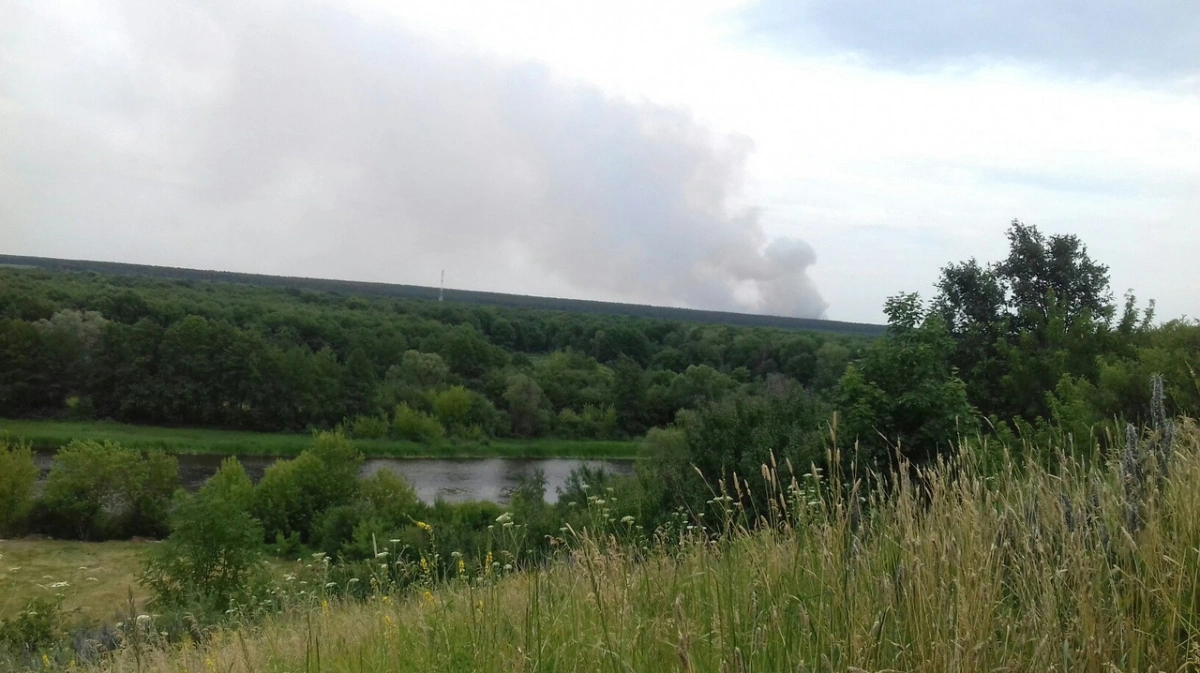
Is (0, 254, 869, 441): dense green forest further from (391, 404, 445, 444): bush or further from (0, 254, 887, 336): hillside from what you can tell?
(0, 254, 887, 336): hillside

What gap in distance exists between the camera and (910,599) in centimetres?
237

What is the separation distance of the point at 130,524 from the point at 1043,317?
3184 cm

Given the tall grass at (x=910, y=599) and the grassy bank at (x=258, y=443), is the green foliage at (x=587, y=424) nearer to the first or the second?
the grassy bank at (x=258, y=443)

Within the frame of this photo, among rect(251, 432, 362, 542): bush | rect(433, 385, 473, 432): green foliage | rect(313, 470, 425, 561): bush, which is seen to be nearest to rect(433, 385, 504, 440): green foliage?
rect(433, 385, 473, 432): green foliage

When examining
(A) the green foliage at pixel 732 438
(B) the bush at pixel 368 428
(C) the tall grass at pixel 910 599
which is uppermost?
(C) the tall grass at pixel 910 599

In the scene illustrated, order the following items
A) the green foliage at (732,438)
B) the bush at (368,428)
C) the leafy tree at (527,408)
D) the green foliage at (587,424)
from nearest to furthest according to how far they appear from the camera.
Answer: the green foliage at (732,438), the bush at (368,428), the green foliage at (587,424), the leafy tree at (527,408)

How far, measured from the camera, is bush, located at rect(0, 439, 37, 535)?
32.2 m

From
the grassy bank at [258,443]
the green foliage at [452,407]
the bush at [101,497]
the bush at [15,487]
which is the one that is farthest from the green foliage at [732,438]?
the green foliage at [452,407]

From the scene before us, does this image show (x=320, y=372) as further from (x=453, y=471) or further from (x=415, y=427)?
(x=453, y=471)

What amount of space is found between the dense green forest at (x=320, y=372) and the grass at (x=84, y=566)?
2048 centimetres

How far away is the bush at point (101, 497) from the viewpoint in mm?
33844

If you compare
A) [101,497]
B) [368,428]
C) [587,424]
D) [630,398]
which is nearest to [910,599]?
[101,497]

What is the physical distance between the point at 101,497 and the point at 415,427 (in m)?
22.8

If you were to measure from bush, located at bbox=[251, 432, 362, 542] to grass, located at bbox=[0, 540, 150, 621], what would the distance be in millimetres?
4353
